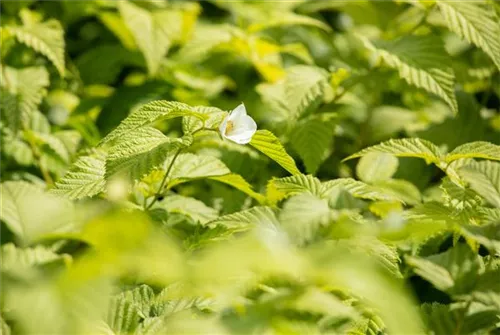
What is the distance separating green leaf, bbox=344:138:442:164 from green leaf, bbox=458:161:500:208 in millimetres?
213

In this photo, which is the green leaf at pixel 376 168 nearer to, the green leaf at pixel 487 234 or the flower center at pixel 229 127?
the flower center at pixel 229 127

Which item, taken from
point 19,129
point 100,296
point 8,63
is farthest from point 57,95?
point 100,296

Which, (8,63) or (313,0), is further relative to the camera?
(313,0)

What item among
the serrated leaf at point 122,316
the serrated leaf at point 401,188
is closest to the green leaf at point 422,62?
the serrated leaf at point 401,188

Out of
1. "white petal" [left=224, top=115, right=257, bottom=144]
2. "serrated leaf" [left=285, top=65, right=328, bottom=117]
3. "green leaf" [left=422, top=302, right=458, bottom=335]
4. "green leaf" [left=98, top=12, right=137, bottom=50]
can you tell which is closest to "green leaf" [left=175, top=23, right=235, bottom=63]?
"green leaf" [left=98, top=12, right=137, bottom=50]

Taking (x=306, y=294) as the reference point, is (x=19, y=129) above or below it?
below

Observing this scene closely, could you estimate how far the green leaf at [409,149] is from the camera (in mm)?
1505

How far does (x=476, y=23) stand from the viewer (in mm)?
1964

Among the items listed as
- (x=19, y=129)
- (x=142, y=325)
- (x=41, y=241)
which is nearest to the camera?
(x=142, y=325)

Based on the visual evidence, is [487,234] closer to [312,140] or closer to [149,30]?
[312,140]

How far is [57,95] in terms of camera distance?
242 centimetres

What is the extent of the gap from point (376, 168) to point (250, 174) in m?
0.36

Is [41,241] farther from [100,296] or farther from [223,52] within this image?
[223,52]

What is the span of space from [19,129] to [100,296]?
3.96ft
